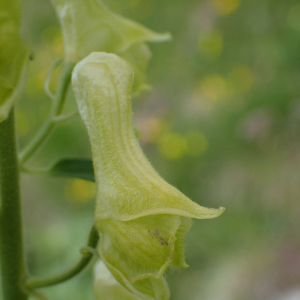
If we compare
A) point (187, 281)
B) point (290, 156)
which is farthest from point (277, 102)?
point (187, 281)

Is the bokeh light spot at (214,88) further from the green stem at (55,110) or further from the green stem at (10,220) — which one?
the green stem at (10,220)

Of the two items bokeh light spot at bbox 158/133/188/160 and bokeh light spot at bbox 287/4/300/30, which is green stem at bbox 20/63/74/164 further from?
bokeh light spot at bbox 287/4/300/30

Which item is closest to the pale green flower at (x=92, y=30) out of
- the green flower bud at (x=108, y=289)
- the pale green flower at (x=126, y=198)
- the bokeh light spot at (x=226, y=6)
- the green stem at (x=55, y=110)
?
the green stem at (x=55, y=110)

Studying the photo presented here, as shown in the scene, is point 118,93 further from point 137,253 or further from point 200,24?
point 200,24

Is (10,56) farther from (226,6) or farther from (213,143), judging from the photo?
(226,6)

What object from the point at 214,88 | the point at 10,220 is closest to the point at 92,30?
the point at 10,220

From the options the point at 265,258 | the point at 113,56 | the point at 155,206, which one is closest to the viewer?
the point at 155,206
